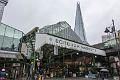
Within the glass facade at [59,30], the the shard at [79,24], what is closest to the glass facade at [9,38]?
the glass facade at [59,30]

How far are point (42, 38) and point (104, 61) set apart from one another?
19187 mm

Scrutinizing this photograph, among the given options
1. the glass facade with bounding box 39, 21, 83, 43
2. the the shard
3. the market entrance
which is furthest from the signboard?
the the shard

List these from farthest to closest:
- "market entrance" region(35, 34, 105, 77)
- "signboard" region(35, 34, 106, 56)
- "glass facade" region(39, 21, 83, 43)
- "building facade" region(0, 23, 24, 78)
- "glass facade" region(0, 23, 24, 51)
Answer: "glass facade" region(39, 21, 83, 43), "glass facade" region(0, 23, 24, 51), "building facade" region(0, 23, 24, 78), "market entrance" region(35, 34, 105, 77), "signboard" region(35, 34, 106, 56)

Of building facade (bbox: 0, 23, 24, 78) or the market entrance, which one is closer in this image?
the market entrance

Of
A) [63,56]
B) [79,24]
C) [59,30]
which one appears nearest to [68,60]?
[63,56]

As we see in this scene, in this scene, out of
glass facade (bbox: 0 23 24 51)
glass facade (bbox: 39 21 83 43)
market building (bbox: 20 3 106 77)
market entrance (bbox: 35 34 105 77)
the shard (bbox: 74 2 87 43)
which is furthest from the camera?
the shard (bbox: 74 2 87 43)

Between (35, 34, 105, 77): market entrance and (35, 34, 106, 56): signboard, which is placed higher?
(35, 34, 106, 56): signboard

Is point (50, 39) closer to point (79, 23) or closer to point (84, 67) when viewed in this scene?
point (84, 67)

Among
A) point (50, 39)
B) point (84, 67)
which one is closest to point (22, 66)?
point (50, 39)

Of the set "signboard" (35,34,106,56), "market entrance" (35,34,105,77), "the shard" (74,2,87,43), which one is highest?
"the shard" (74,2,87,43)

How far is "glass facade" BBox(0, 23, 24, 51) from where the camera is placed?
24075 mm

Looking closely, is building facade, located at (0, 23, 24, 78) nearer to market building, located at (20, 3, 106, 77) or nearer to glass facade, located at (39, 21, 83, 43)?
market building, located at (20, 3, 106, 77)

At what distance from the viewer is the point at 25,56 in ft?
79.7

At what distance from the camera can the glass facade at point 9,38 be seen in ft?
79.0
